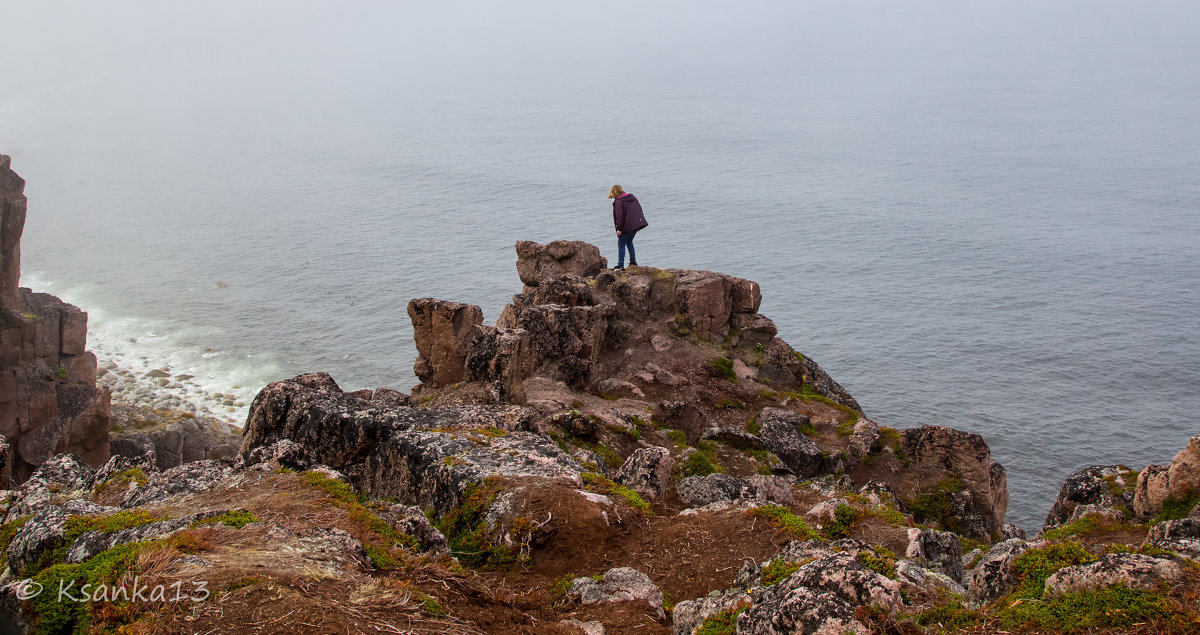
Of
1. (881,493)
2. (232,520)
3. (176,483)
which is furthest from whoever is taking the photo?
(881,493)

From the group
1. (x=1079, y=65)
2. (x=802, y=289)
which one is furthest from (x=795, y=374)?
(x=1079, y=65)

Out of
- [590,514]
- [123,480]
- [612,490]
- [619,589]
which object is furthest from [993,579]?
[123,480]

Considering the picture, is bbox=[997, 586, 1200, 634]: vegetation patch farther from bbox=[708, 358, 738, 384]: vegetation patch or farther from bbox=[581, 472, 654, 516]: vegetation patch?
bbox=[708, 358, 738, 384]: vegetation patch

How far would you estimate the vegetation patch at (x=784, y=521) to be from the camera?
52.4 ft

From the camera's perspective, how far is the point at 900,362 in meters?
66.4

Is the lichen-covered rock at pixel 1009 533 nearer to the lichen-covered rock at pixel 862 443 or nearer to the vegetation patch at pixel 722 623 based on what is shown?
the lichen-covered rock at pixel 862 443

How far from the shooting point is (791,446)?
27.9 m

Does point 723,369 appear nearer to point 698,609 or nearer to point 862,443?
point 862,443

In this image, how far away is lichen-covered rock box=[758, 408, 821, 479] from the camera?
27.7 meters

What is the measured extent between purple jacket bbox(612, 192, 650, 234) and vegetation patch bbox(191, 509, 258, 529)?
909 inches

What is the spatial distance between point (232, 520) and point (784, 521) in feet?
31.0

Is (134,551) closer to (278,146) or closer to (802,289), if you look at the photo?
(802,289)

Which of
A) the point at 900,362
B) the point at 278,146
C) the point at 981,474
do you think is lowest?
the point at 900,362

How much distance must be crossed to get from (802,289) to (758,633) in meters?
73.9
